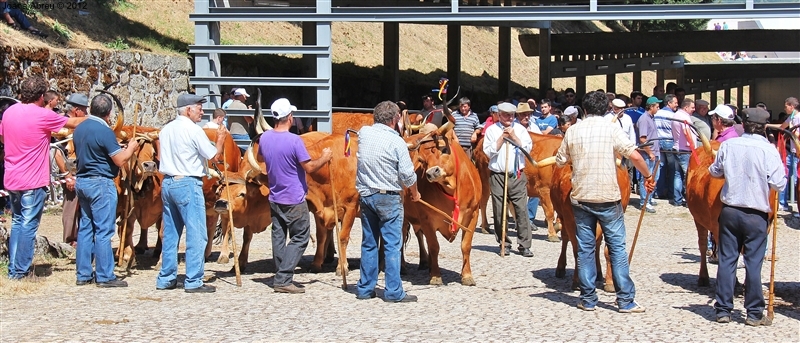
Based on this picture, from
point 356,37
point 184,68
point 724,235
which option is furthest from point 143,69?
point 356,37

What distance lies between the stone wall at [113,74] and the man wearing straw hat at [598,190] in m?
9.92

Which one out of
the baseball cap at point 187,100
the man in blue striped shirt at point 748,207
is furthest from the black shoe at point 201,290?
the man in blue striped shirt at point 748,207

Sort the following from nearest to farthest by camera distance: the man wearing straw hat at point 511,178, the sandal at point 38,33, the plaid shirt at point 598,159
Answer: the plaid shirt at point 598,159, the man wearing straw hat at point 511,178, the sandal at point 38,33

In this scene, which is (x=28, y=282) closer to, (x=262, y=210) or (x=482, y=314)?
(x=262, y=210)

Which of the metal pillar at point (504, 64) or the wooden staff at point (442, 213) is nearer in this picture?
the wooden staff at point (442, 213)

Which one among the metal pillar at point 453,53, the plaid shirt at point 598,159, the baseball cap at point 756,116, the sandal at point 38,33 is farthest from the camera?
the metal pillar at point 453,53

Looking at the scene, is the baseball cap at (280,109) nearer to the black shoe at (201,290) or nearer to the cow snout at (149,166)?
the cow snout at (149,166)

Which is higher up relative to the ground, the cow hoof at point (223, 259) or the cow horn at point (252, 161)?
the cow horn at point (252, 161)

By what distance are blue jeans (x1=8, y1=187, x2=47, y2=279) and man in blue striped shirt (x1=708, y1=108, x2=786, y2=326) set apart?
21.7 ft

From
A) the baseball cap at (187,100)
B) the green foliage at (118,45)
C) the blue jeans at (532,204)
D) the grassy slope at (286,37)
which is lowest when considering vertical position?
the blue jeans at (532,204)

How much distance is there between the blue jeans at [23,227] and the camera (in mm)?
10203

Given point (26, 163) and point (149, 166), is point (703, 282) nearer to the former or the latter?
point (149, 166)

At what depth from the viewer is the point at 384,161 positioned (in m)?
9.58

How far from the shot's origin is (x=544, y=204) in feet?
46.9
